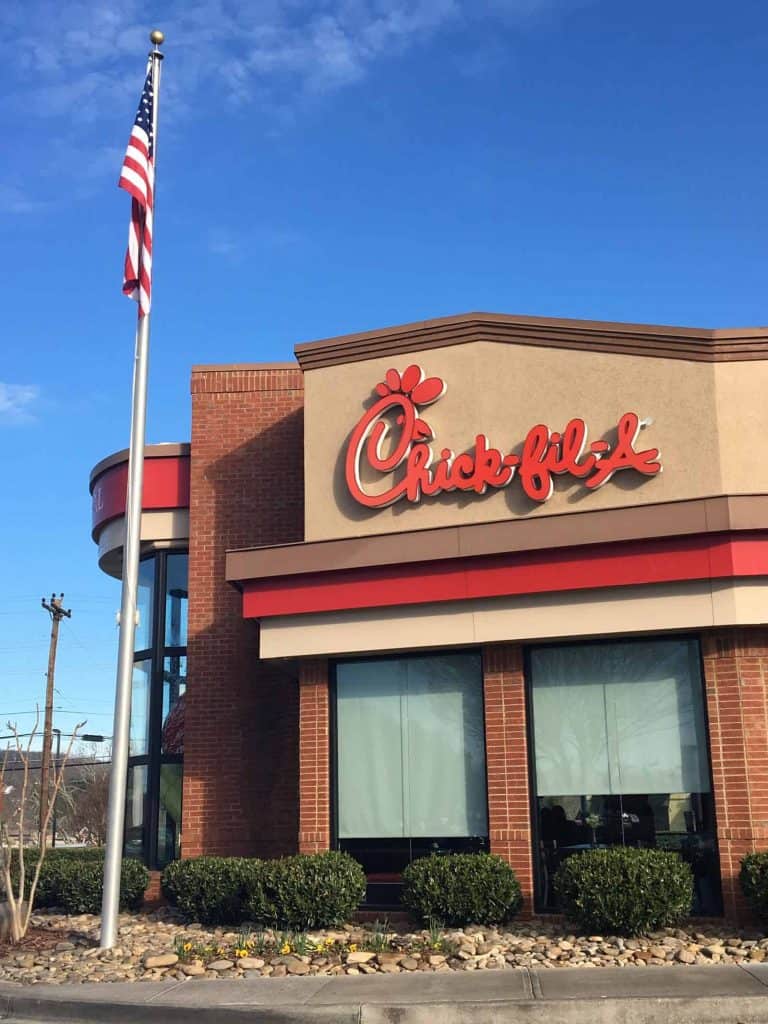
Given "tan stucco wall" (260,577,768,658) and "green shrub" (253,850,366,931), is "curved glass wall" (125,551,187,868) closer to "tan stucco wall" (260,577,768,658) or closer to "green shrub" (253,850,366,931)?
"tan stucco wall" (260,577,768,658)

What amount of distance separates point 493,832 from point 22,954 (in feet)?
20.9

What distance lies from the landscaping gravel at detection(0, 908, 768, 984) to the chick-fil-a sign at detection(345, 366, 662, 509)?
5.97m

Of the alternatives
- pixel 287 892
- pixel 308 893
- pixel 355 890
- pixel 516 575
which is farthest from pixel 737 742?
pixel 287 892

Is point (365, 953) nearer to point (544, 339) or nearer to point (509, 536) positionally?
point (509, 536)

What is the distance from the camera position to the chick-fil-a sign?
606 inches

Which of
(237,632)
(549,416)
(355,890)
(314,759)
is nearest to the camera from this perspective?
(355,890)

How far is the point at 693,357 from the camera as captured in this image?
15422 millimetres

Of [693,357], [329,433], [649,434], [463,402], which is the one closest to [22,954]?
[329,433]

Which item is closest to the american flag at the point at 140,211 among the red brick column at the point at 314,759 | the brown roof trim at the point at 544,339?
the brown roof trim at the point at 544,339

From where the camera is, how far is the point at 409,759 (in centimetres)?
1588

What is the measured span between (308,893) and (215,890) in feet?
7.09

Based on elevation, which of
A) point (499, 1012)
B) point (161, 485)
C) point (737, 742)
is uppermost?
point (161, 485)

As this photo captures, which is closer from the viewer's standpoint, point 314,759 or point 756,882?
point 756,882

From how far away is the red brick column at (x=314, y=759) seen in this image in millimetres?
15898
